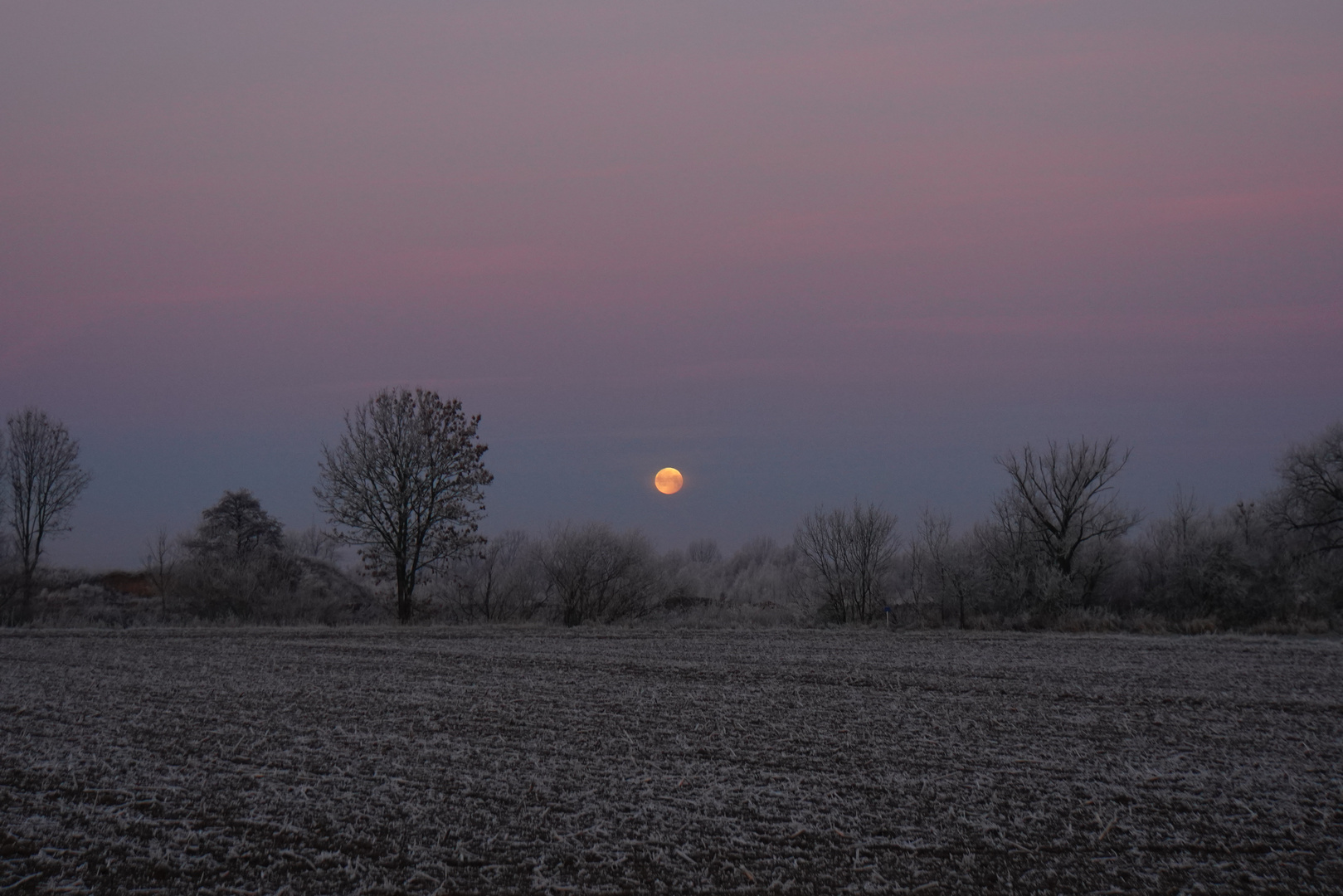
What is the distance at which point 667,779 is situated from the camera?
7215mm

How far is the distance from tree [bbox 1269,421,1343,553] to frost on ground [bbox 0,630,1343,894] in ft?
78.3

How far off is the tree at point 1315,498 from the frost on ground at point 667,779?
23.9 m

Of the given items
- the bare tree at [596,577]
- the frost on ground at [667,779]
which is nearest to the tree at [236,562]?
the bare tree at [596,577]

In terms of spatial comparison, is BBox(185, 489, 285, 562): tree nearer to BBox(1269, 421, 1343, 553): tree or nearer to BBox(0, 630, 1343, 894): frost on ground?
BBox(0, 630, 1343, 894): frost on ground

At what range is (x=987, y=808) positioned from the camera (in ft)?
21.6

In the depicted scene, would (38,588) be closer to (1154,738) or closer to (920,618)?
(920,618)

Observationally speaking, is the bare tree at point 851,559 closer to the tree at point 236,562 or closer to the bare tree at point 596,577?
the bare tree at point 596,577

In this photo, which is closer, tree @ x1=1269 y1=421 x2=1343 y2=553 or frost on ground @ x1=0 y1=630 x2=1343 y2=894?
frost on ground @ x1=0 y1=630 x2=1343 y2=894

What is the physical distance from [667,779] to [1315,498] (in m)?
35.7

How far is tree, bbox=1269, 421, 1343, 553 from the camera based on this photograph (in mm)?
32312

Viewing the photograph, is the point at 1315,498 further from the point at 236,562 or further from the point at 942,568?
the point at 236,562

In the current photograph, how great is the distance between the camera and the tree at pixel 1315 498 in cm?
3231

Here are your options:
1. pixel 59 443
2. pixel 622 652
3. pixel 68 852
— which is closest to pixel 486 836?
pixel 68 852

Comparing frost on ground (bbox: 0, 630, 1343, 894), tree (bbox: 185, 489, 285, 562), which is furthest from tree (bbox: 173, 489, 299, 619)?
frost on ground (bbox: 0, 630, 1343, 894)
